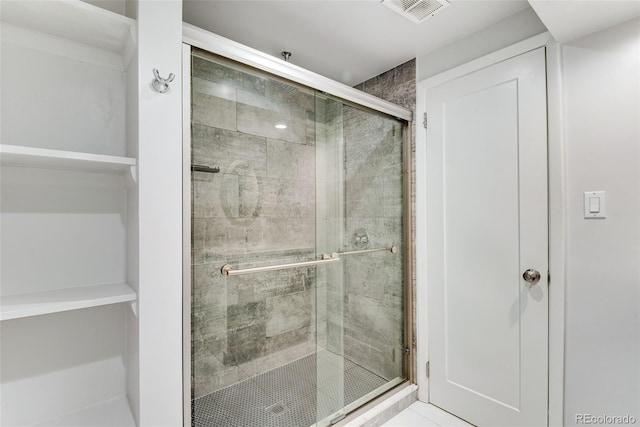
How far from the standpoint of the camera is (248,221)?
64.0 inches

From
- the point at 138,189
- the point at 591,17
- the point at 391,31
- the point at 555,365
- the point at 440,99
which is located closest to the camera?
the point at 138,189

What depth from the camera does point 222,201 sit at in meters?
1.47

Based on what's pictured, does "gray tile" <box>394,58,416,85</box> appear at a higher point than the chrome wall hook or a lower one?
higher

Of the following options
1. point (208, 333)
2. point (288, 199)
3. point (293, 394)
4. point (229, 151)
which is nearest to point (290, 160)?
point (288, 199)

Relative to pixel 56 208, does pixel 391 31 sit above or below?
above

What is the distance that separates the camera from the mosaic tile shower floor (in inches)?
61.7

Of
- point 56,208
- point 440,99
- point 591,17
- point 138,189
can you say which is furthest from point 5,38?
point 591,17

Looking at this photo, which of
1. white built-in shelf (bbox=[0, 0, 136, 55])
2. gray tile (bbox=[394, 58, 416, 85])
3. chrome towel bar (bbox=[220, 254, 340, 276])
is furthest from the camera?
gray tile (bbox=[394, 58, 416, 85])

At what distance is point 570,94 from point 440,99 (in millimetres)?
670

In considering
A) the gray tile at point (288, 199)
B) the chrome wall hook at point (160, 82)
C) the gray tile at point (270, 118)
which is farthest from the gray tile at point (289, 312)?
the chrome wall hook at point (160, 82)

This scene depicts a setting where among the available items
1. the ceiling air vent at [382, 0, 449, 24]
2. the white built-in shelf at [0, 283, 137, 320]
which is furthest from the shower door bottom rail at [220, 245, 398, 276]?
the ceiling air vent at [382, 0, 449, 24]

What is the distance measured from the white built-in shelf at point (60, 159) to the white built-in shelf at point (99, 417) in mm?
940

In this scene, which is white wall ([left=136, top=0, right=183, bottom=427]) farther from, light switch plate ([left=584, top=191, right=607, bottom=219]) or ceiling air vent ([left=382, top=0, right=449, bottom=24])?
light switch plate ([left=584, top=191, right=607, bottom=219])

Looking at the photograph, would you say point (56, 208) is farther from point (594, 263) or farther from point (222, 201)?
point (594, 263)
